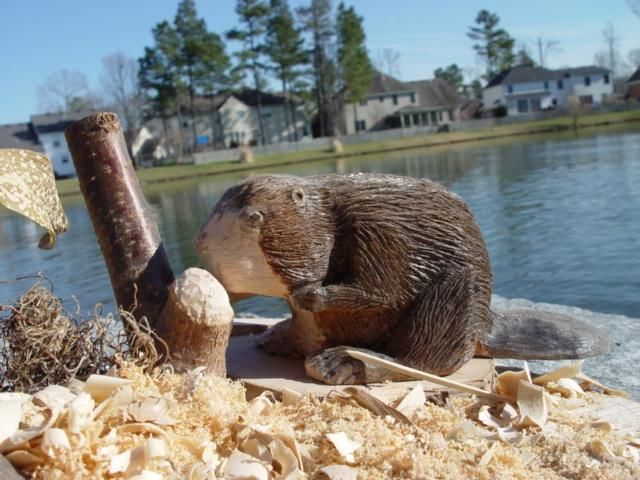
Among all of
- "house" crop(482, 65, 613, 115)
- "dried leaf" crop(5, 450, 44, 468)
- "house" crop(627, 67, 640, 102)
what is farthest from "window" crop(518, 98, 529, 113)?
"dried leaf" crop(5, 450, 44, 468)

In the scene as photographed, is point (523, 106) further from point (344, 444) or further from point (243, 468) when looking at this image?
point (243, 468)

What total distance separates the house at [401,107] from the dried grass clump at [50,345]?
4450 cm

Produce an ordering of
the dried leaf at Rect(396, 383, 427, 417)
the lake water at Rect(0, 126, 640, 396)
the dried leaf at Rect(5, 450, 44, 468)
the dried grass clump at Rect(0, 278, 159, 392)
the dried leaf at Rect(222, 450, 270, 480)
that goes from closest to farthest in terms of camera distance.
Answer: the dried leaf at Rect(5, 450, 44, 468), the dried leaf at Rect(222, 450, 270, 480), the dried grass clump at Rect(0, 278, 159, 392), the dried leaf at Rect(396, 383, 427, 417), the lake water at Rect(0, 126, 640, 396)

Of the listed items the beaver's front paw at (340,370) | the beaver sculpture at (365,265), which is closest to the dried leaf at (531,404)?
the beaver sculpture at (365,265)

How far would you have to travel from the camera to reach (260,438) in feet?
5.78

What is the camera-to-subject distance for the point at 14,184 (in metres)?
1.75

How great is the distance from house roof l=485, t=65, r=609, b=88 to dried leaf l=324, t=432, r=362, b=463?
164 feet

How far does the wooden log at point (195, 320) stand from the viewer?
2020 mm

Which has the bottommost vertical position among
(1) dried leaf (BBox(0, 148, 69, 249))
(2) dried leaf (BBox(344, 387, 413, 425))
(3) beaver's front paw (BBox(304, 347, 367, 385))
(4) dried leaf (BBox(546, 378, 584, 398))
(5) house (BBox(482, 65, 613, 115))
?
(4) dried leaf (BBox(546, 378, 584, 398))

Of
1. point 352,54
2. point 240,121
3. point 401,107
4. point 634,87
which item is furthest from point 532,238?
point 634,87

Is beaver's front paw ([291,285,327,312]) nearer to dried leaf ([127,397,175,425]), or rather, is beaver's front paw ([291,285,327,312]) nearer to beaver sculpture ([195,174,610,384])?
beaver sculpture ([195,174,610,384])

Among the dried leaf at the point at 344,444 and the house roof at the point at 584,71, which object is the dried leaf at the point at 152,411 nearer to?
the dried leaf at the point at 344,444

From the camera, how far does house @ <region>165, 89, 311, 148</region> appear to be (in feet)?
142

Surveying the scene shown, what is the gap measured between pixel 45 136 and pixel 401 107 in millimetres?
23412
